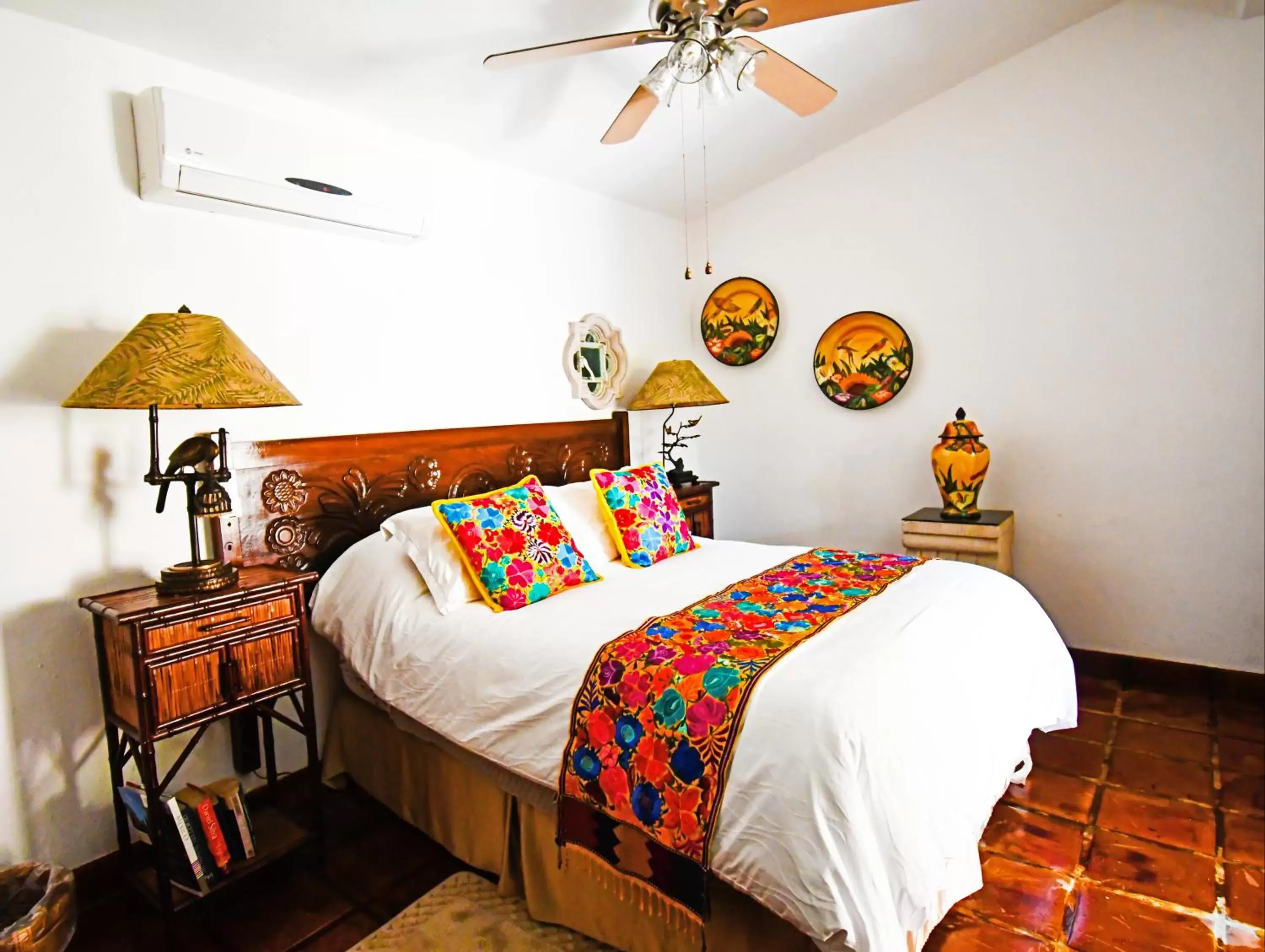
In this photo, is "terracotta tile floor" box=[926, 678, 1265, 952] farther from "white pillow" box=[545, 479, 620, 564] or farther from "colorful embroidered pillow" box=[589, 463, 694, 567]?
"white pillow" box=[545, 479, 620, 564]

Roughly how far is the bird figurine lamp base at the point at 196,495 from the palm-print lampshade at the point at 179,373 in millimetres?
142

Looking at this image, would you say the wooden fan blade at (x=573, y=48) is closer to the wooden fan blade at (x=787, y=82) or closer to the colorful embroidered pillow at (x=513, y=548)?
the wooden fan blade at (x=787, y=82)

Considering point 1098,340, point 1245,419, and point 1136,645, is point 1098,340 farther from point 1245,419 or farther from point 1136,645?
point 1136,645

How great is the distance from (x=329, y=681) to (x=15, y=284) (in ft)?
5.03

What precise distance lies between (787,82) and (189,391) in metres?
1.96

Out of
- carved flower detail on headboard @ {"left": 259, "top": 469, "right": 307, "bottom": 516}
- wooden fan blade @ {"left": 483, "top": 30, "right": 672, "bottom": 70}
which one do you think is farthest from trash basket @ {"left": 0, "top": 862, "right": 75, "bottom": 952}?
wooden fan blade @ {"left": 483, "top": 30, "right": 672, "bottom": 70}

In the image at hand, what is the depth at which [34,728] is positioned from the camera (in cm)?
190

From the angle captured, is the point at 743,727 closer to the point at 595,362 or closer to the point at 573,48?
the point at 573,48

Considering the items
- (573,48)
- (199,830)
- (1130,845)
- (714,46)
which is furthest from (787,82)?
(199,830)

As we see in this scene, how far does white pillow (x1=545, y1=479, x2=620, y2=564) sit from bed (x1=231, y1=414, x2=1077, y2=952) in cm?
15

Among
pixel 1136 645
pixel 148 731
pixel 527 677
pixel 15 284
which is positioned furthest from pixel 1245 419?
pixel 15 284

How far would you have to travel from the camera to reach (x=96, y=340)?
1994 mm

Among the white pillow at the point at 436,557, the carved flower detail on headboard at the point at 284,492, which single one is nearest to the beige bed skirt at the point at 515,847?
the white pillow at the point at 436,557

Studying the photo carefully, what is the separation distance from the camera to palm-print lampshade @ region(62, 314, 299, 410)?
1716mm
